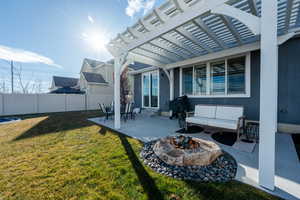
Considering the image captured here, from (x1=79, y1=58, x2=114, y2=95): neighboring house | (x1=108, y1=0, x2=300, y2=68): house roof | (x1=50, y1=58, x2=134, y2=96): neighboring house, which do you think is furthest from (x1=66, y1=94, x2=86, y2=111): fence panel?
(x1=108, y1=0, x2=300, y2=68): house roof

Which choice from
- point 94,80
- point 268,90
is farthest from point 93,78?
point 268,90

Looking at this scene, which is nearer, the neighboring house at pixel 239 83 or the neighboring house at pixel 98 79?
the neighboring house at pixel 239 83

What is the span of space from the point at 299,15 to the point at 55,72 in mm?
26160

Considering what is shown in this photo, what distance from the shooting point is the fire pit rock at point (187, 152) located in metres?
2.28

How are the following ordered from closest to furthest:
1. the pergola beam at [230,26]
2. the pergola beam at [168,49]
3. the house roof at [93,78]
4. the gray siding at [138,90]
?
the pergola beam at [230,26] < the pergola beam at [168,49] < the gray siding at [138,90] < the house roof at [93,78]

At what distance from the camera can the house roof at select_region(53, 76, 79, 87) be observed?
757 inches

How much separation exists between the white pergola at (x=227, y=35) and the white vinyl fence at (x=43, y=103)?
8.98 meters

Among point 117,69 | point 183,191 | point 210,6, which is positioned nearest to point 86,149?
point 183,191

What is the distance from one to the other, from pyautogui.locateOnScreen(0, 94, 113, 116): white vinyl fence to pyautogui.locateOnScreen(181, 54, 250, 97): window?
9.88 metres

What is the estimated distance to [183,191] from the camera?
5.69ft

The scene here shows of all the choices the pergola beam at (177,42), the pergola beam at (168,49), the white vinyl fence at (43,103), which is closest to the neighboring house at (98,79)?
the white vinyl fence at (43,103)

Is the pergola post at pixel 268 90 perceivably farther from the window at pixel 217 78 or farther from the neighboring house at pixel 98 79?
the neighboring house at pixel 98 79

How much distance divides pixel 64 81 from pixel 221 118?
2306 centimetres

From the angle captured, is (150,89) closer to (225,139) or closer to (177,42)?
(177,42)
